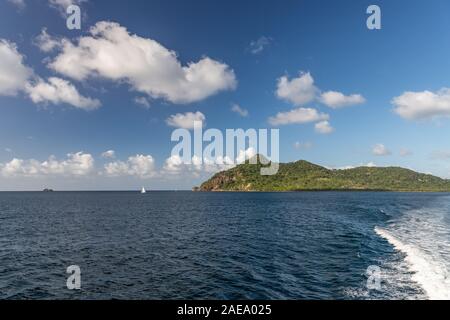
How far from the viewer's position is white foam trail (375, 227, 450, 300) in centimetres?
2351

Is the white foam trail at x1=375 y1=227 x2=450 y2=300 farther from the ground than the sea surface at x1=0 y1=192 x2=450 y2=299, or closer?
farther from the ground

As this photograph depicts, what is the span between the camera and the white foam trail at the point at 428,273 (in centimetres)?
2351

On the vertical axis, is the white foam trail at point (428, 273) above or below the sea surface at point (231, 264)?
above

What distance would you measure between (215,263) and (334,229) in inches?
1319

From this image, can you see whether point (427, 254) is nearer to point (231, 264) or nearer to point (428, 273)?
point (428, 273)

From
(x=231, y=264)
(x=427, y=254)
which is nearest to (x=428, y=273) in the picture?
(x=427, y=254)

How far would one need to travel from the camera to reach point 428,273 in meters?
28.3

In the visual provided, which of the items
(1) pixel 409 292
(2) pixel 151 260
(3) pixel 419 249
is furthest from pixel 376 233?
(2) pixel 151 260

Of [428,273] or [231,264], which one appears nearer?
[428,273]
